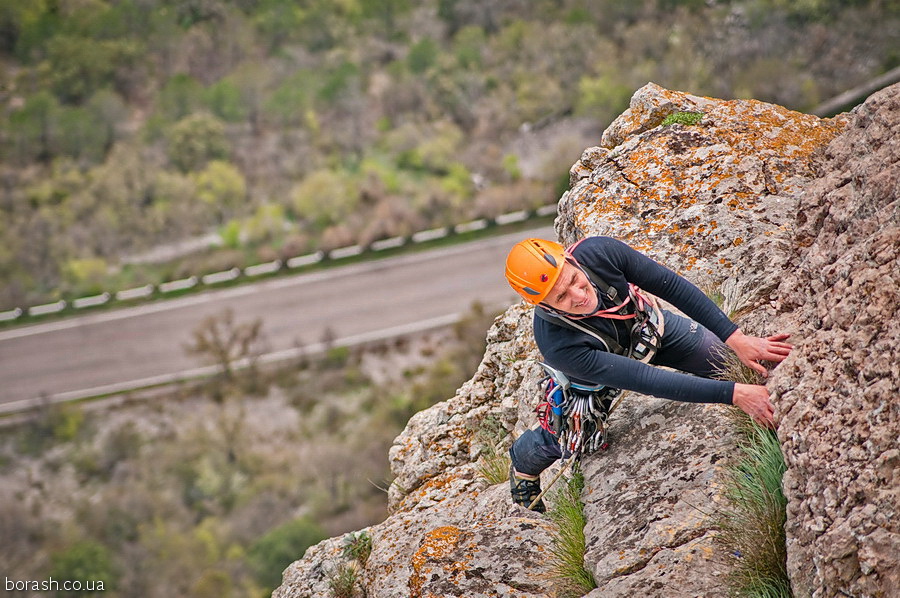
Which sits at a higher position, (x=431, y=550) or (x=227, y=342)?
(x=431, y=550)

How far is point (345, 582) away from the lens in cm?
520

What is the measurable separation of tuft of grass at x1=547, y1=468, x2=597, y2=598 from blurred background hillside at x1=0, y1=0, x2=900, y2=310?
21462 mm

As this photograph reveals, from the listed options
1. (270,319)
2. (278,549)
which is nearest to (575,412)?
(278,549)

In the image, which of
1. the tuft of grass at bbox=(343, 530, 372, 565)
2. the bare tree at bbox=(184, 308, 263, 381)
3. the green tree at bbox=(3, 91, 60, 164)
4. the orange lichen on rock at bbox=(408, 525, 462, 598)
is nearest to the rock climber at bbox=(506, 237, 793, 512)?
the orange lichen on rock at bbox=(408, 525, 462, 598)

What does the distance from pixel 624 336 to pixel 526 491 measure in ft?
4.09

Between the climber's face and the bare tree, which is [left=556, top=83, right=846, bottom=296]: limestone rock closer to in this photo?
the climber's face

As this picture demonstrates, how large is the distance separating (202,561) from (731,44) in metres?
25.7

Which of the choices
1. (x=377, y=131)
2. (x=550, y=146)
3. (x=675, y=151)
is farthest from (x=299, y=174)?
(x=675, y=151)

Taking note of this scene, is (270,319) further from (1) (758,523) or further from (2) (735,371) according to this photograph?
(1) (758,523)

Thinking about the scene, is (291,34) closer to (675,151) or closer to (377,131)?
(377,131)

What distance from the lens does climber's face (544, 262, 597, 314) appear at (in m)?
3.39

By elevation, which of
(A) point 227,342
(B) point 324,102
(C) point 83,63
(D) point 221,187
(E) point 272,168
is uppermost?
(C) point 83,63

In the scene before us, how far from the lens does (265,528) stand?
19.4 m

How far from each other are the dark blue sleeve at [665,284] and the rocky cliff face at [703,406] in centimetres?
34
